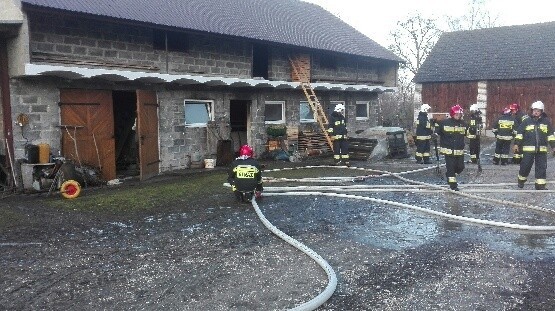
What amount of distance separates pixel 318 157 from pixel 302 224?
10.0 metres

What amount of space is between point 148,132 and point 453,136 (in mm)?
7480

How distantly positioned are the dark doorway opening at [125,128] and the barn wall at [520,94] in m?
19.1

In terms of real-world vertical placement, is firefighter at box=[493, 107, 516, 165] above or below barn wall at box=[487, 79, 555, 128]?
below

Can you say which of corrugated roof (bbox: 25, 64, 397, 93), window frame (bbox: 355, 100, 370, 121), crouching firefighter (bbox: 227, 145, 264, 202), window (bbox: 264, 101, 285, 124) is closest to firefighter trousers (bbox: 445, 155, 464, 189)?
crouching firefighter (bbox: 227, 145, 264, 202)

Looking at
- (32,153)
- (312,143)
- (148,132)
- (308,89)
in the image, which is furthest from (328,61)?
(32,153)

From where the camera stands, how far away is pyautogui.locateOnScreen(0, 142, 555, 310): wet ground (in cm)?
409

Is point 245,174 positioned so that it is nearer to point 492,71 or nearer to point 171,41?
point 171,41

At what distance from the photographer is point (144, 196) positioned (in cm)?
920

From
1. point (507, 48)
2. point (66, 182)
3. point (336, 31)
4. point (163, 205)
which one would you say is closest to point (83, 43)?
point (66, 182)

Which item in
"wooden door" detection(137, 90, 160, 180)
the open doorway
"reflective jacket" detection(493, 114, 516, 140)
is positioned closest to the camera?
"wooden door" detection(137, 90, 160, 180)

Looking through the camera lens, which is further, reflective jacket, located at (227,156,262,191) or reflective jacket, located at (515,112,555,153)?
reflective jacket, located at (515,112,555,153)

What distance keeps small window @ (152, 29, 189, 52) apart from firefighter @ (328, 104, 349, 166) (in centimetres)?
484

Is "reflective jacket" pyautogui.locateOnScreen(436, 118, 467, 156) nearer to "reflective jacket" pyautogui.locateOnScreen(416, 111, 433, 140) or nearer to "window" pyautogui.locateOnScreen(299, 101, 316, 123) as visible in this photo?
"reflective jacket" pyautogui.locateOnScreen(416, 111, 433, 140)

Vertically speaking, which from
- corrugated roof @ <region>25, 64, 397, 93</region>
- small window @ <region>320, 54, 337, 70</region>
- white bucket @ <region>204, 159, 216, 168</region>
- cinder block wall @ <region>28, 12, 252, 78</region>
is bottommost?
white bucket @ <region>204, 159, 216, 168</region>
